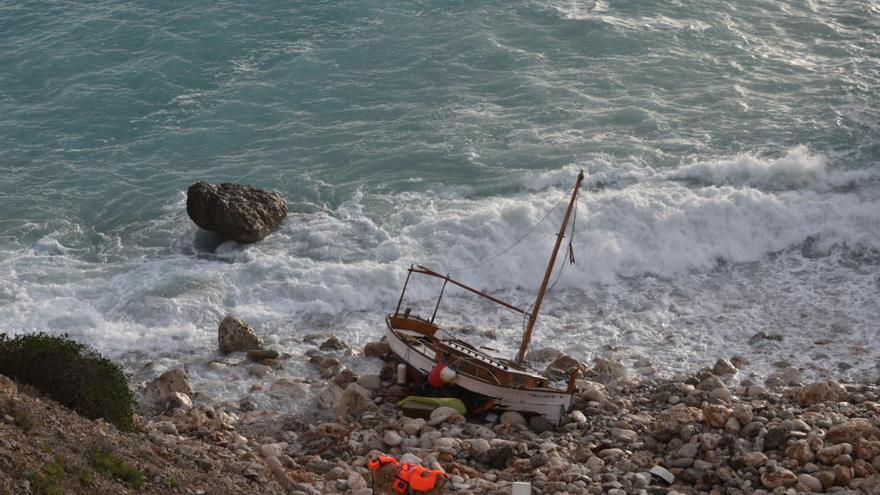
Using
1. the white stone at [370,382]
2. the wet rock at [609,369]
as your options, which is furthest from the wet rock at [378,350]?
the wet rock at [609,369]

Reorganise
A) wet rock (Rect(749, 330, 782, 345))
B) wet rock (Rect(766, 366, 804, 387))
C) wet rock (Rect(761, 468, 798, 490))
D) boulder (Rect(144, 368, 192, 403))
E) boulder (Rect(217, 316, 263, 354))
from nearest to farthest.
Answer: wet rock (Rect(761, 468, 798, 490)), boulder (Rect(144, 368, 192, 403)), wet rock (Rect(766, 366, 804, 387)), boulder (Rect(217, 316, 263, 354)), wet rock (Rect(749, 330, 782, 345))

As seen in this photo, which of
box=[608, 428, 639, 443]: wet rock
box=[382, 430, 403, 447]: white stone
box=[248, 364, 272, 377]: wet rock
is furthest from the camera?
box=[248, 364, 272, 377]: wet rock

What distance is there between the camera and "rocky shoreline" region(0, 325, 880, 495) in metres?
17.0

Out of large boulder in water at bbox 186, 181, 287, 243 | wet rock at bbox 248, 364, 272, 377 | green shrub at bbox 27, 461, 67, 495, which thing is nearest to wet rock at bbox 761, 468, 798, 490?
green shrub at bbox 27, 461, 67, 495

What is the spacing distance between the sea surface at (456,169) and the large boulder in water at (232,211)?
0.51m

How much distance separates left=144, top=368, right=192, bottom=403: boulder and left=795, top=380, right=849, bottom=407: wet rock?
12730 mm

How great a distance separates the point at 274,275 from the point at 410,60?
14631 millimetres

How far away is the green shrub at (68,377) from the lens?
1712 centimetres

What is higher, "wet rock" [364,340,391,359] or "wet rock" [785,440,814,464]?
"wet rock" [785,440,814,464]

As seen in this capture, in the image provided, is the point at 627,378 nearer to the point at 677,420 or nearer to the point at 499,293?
the point at 677,420

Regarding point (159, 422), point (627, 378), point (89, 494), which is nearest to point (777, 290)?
point (627, 378)

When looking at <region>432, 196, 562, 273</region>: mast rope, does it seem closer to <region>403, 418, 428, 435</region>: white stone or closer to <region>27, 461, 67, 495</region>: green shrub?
<region>403, 418, 428, 435</region>: white stone

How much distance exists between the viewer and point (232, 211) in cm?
2917

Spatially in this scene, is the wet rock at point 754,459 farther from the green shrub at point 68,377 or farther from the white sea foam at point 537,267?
the green shrub at point 68,377
